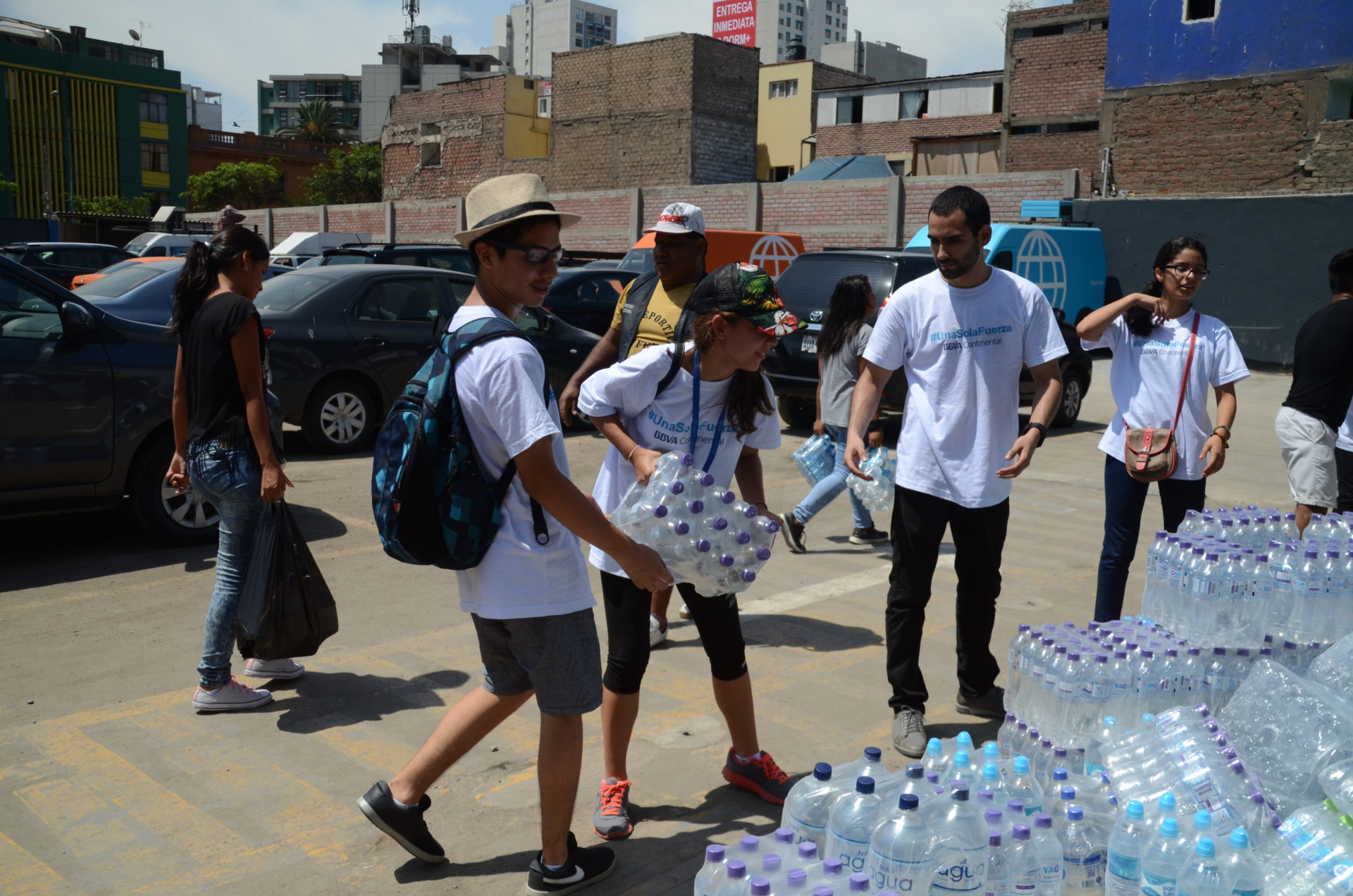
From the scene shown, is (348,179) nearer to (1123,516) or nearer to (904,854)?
(1123,516)

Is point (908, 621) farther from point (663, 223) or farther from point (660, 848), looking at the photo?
point (663, 223)

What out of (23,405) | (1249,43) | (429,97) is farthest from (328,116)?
(23,405)

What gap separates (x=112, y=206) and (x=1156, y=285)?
69.2 m

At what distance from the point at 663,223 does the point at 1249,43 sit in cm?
2726

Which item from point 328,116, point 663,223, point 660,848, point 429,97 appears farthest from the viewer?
point 328,116

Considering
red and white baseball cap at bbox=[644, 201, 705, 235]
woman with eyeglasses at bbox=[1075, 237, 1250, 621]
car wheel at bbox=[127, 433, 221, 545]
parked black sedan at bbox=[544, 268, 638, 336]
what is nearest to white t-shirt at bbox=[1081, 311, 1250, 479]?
woman with eyeglasses at bbox=[1075, 237, 1250, 621]

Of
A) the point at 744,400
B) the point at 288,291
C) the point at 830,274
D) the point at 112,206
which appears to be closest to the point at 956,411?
the point at 744,400

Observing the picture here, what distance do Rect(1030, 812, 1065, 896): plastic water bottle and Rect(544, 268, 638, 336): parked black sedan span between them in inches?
452

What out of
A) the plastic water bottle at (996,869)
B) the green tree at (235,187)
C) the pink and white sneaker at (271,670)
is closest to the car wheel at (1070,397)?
the pink and white sneaker at (271,670)

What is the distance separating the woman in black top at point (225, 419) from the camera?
4.31 m

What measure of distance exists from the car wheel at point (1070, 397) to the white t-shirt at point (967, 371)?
29.6 feet

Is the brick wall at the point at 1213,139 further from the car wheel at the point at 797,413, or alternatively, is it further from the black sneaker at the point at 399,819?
the black sneaker at the point at 399,819

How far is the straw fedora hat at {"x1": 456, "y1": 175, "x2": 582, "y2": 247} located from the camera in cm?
277

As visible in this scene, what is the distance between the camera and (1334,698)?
113 inches
